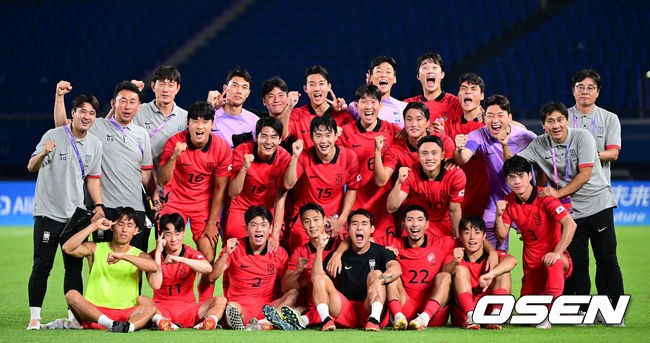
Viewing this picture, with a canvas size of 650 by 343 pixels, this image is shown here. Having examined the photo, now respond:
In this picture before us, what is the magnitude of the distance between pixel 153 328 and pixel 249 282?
2.80 feet

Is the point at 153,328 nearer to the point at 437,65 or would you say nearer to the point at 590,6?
the point at 437,65

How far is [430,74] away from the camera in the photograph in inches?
279

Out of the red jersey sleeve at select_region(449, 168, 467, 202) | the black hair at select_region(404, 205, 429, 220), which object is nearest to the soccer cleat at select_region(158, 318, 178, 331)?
the black hair at select_region(404, 205, 429, 220)

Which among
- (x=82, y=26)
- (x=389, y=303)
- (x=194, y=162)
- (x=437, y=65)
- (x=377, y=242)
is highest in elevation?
(x=82, y=26)

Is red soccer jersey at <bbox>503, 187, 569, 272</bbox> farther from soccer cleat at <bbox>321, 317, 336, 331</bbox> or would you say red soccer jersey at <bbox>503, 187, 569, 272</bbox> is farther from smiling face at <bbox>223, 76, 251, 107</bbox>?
smiling face at <bbox>223, 76, 251, 107</bbox>

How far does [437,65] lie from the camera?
7.08m

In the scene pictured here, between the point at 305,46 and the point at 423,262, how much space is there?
38.3 ft

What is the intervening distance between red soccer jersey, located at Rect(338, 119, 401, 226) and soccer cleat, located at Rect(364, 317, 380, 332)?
1278 mm

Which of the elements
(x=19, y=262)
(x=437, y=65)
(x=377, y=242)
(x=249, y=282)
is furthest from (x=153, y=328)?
(x=19, y=262)

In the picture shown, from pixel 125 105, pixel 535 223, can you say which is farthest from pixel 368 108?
pixel 125 105

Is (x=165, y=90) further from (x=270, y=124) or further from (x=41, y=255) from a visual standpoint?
(x=41, y=255)

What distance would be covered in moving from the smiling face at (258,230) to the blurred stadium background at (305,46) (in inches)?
366

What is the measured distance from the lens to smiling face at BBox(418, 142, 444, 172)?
20.1 ft

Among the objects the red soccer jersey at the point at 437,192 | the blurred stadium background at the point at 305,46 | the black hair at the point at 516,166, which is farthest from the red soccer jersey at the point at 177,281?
the blurred stadium background at the point at 305,46
